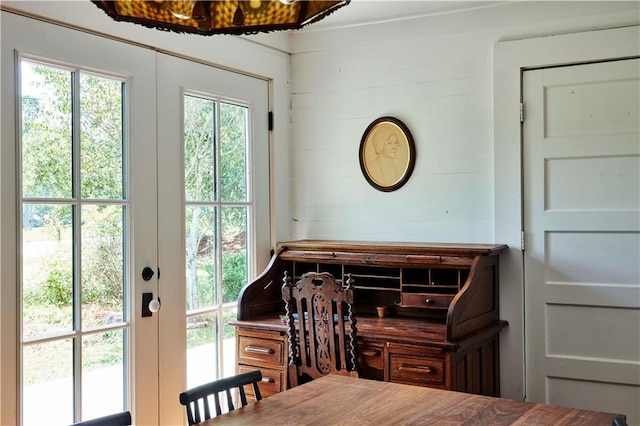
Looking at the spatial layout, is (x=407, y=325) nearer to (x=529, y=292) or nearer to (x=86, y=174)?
(x=529, y=292)

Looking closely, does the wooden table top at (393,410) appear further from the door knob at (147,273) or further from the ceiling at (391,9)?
the ceiling at (391,9)

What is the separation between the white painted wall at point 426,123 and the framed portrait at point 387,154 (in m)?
0.04

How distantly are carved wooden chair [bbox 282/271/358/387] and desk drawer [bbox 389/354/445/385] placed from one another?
173 millimetres

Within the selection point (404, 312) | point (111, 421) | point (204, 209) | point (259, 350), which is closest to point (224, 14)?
point (111, 421)

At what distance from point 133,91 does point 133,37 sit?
23 centimetres

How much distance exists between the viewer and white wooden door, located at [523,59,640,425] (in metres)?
3.05

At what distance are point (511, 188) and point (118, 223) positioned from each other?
1.85 m

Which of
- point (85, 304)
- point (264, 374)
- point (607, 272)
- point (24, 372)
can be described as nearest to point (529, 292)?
point (607, 272)

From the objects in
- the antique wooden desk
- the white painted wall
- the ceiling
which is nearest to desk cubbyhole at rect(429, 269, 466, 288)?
the antique wooden desk

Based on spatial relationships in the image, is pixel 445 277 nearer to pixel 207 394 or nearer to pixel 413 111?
pixel 413 111

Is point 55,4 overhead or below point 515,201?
overhead

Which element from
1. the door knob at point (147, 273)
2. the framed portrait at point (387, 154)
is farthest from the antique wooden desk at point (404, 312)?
the door knob at point (147, 273)

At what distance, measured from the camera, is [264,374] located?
128 inches

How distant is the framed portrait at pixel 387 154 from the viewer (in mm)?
3584
